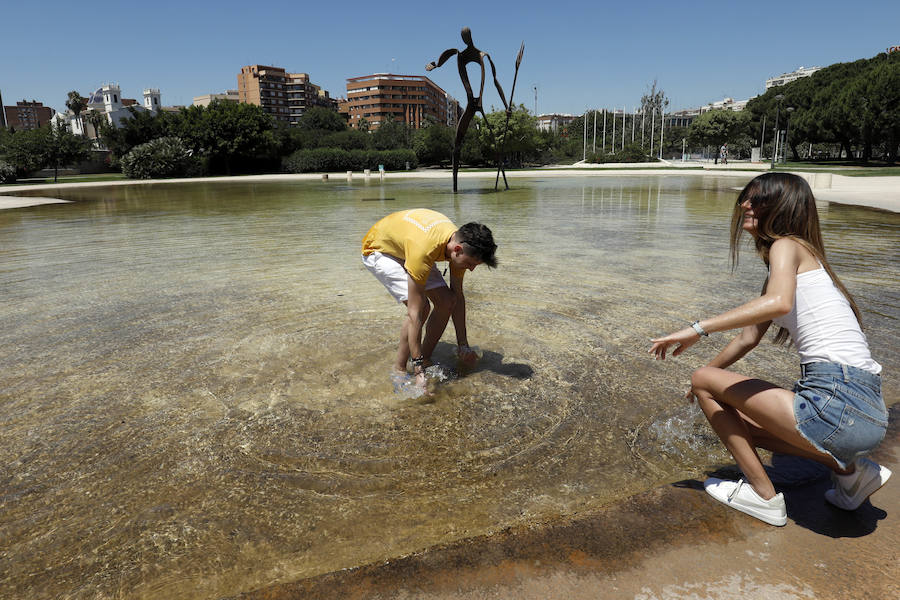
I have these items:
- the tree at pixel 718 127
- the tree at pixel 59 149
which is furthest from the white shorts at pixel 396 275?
the tree at pixel 718 127

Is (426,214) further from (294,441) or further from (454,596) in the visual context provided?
(454,596)

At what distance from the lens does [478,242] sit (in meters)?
3.38

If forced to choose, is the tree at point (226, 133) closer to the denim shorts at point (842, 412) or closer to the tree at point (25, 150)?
the tree at point (25, 150)

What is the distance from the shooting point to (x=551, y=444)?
3316mm

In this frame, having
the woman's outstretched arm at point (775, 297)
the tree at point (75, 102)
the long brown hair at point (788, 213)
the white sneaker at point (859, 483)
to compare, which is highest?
the tree at point (75, 102)

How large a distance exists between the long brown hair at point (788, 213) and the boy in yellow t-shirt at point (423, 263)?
4.67ft

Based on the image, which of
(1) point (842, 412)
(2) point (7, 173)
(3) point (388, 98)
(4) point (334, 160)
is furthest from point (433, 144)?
(3) point (388, 98)

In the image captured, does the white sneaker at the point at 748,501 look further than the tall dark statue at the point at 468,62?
No

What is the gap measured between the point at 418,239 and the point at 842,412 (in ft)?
7.56

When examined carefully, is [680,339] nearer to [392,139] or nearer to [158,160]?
[158,160]

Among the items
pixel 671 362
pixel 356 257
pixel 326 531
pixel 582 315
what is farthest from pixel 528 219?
pixel 326 531

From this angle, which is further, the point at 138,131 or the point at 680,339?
the point at 138,131

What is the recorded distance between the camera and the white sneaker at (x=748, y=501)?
245cm

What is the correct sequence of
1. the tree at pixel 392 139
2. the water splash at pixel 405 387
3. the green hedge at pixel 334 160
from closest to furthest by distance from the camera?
1. the water splash at pixel 405 387
2. the green hedge at pixel 334 160
3. the tree at pixel 392 139
